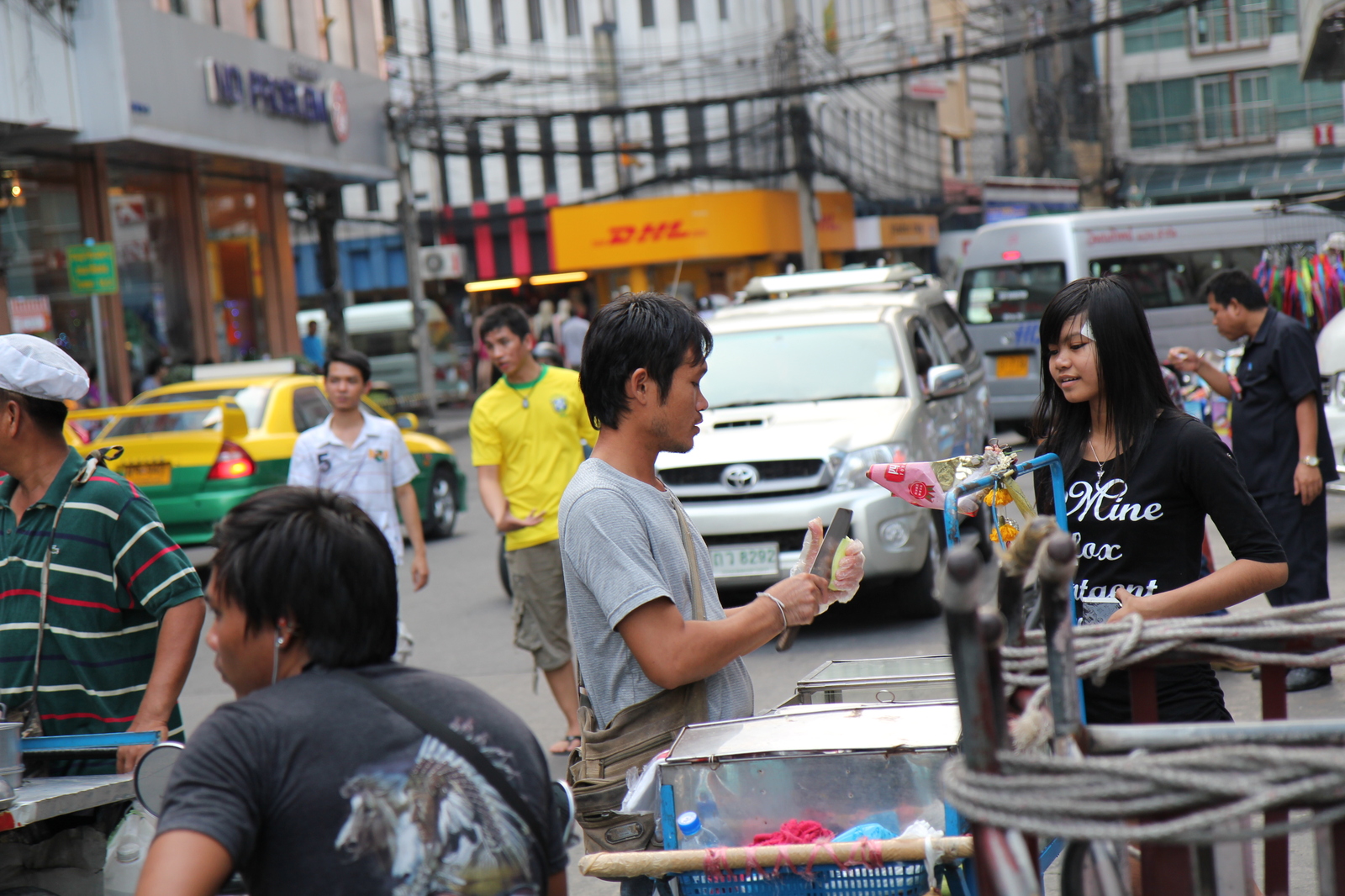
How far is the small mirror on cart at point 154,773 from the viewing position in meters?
2.30

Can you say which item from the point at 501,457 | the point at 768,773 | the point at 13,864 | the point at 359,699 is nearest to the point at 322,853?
the point at 359,699

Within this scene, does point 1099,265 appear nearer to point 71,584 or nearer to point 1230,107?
point 71,584

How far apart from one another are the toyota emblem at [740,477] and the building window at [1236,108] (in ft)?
147

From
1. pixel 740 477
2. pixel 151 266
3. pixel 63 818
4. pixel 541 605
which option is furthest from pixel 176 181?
pixel 63 818

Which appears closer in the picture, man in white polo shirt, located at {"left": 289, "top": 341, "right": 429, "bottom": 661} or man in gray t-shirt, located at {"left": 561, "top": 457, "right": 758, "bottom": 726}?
man in gray t-shirt, located at {"left": 561, "top": 457, "right": 758, "bottom": 726}

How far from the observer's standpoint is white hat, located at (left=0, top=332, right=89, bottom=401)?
3.11m

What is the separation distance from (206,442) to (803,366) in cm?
503

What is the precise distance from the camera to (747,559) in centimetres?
752

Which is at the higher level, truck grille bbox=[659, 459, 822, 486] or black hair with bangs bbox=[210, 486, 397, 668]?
black hair with bangs bbox=[210, 486, 397, 668]

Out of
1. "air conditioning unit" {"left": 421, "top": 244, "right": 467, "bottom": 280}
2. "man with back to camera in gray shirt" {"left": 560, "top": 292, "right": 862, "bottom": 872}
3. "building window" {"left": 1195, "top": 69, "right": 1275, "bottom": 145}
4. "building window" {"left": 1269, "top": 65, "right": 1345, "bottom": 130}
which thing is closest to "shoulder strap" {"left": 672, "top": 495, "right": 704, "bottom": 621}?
"man with back to camera in gray shirt" {"left": 560, "top": 292, "right": 862, "bottom": 872}

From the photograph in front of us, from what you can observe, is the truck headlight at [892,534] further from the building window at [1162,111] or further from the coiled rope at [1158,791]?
the building window at [1162,111]

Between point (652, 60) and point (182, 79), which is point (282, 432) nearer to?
point (182, 79)

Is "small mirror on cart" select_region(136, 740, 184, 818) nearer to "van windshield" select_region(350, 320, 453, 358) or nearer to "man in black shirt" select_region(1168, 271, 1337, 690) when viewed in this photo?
"man in black shirt" select_region(1168, 271, 1337, 690)

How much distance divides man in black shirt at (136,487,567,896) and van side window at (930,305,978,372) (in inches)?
326
